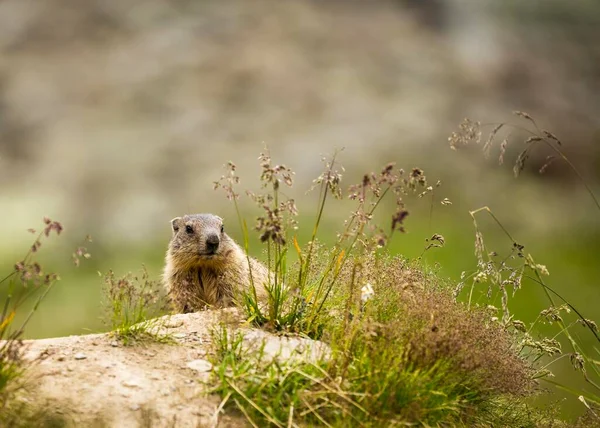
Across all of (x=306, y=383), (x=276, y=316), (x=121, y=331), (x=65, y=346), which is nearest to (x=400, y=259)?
(x=276, y=316)

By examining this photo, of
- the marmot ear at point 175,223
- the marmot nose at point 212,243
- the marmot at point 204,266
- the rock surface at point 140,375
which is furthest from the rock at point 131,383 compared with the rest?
the marmot ear at point 175,223

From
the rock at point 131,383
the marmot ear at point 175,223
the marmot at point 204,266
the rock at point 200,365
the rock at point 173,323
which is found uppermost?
the marmot ear at point 175,223

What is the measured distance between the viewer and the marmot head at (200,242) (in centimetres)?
650

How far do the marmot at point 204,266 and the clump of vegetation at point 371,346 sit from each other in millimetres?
1117

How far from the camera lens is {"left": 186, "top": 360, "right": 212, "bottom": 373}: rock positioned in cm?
442

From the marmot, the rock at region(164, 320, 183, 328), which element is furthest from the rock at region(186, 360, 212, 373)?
the marmot

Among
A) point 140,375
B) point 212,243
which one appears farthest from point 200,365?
point 212,243

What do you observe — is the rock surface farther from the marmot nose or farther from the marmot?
the marmot nose

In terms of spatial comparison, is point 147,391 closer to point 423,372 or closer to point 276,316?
point 276,316

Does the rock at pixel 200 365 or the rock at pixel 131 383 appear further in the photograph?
the rock at pixel 200 365

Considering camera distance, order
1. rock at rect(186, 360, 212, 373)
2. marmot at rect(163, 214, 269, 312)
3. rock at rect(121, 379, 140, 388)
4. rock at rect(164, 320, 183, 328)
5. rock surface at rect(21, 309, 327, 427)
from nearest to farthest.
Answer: rock surface at rect(21, 309, 327, 427)
rock at rect(121, 379, 140, 388)
rock at rect(186, 360, 212, 373)
rock at rect(164, 320, 183, 328)
marmot at rect(163, 214, 269, 312)

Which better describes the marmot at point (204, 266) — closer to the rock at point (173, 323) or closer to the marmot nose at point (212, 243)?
the marmot nose at point (212, 243)

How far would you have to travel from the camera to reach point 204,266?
663 cm

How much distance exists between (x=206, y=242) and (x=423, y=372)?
280cm
